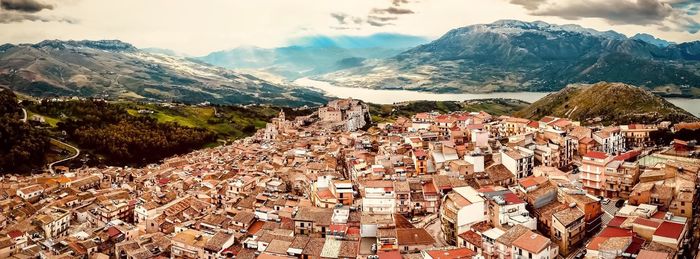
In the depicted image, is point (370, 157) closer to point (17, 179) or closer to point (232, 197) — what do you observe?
point (232, 197)

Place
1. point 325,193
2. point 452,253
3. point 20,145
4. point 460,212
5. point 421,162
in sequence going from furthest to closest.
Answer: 1. point 20,145
2. point 421,162
3. point 325,193
4. point 460,212
5. point 452,253

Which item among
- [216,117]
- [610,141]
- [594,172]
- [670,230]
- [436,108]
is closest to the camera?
[670,230]

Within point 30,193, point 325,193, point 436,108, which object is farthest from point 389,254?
point 436,108

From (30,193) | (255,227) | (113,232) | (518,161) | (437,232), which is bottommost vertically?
(113,232)

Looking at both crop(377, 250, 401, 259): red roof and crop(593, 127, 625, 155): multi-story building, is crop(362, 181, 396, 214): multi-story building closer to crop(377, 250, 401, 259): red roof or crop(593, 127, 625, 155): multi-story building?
crop(377, 250, 401, 259): red roof

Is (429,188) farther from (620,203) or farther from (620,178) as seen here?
(620,178)

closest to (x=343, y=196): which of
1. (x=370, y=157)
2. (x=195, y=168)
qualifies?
(x=370, y=157)

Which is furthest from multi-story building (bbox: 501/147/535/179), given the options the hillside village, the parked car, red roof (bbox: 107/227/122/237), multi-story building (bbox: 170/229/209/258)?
red roof (bbox: 107/227/122/237)
